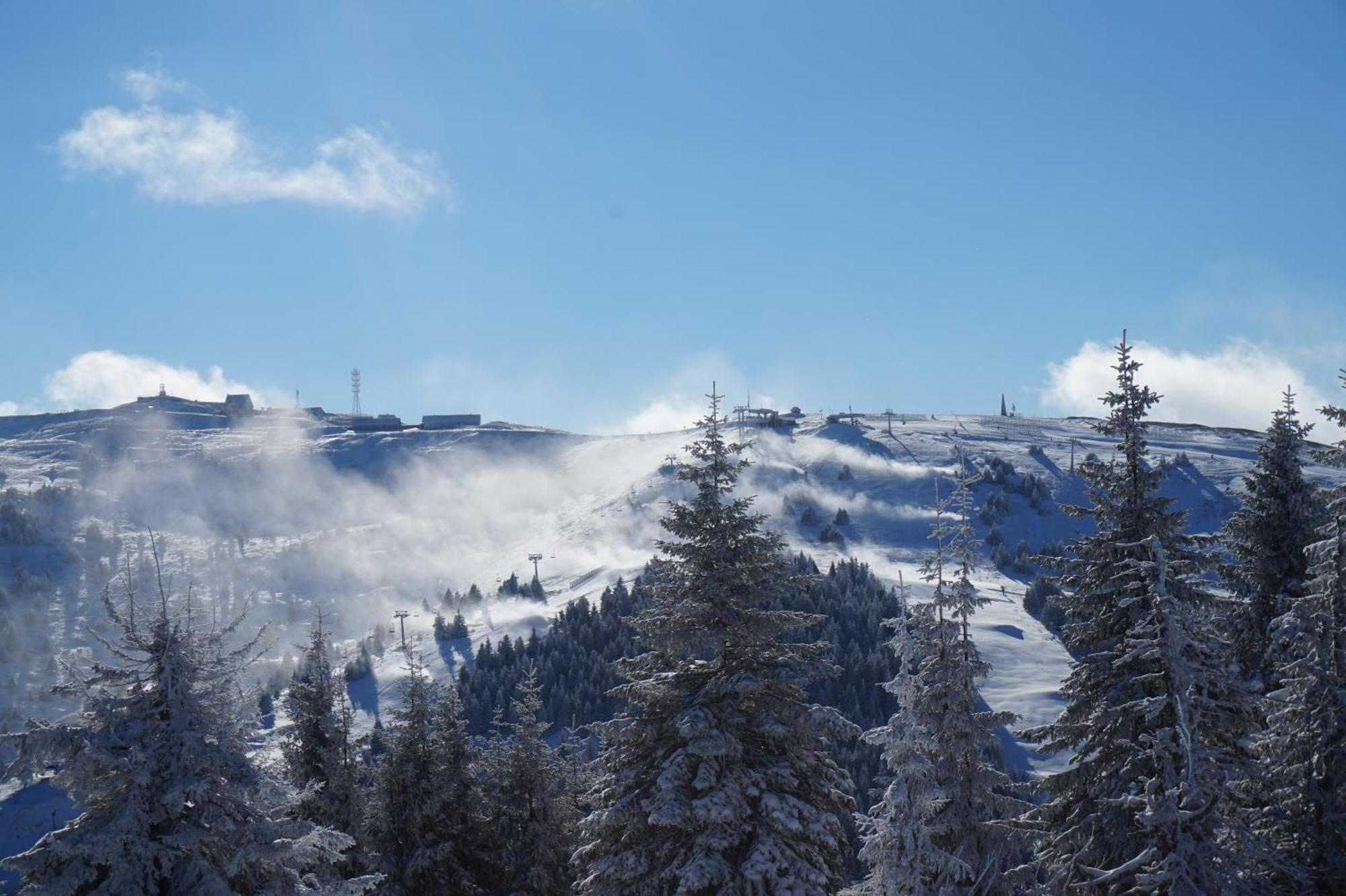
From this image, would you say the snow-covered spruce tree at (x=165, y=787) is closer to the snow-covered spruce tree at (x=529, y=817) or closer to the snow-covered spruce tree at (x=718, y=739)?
the snow-covered spruce tree at (x=718, y=739)

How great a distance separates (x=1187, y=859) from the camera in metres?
12.0

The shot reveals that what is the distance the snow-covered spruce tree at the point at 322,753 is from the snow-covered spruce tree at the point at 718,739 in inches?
537

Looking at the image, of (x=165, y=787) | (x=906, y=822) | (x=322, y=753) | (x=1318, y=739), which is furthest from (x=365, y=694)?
(x=1318, y=739)

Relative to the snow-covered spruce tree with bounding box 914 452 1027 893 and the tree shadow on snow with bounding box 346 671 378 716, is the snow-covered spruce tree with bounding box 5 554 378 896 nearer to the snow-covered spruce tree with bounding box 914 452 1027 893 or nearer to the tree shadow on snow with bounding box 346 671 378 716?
the snow-covered spruce tree with bounding box 914 452 1027 893

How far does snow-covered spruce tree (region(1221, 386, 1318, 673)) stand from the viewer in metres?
23.6

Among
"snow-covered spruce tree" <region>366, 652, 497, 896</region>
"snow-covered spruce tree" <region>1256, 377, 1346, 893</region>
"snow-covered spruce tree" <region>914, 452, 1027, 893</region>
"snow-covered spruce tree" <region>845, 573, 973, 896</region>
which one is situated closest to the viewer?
"snow-covered spruce tree" <region>845, 573, 973, 896</region>

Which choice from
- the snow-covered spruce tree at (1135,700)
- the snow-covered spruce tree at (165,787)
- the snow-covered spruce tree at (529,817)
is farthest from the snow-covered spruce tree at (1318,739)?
the snow-covered spruce tree at (529,817)

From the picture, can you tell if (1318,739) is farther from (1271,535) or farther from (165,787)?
(165,787)

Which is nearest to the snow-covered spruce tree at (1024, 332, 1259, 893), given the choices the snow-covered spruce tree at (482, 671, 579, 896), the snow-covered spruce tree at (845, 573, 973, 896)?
the snow-covered spruce tree at (845, 573, 973, 896)

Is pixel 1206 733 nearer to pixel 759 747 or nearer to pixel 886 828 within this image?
pixel 886 828

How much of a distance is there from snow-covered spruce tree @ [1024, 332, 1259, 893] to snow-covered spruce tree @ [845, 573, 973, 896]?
7.84 ft

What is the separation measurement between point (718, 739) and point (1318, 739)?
10.8m

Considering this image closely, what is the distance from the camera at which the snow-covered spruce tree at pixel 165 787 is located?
1193cm

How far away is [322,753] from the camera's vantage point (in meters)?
28.3
